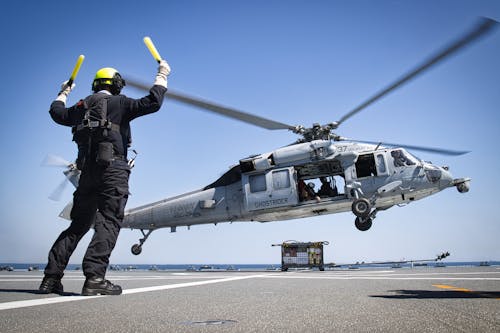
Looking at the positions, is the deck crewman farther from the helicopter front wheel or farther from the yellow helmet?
the helicopter front wheel

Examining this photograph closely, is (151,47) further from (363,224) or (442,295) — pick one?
(363,224)

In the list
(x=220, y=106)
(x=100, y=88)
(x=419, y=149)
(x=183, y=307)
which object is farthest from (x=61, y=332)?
(x=419, y=149)

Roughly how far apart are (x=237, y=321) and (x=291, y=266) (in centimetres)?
1681

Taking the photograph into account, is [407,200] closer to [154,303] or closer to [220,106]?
[220,106]

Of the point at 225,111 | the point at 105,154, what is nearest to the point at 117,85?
the point at 105,154

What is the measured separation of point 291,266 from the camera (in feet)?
60.4

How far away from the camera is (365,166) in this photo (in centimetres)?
1427

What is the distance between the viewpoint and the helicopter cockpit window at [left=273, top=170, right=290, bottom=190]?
14.4 meters

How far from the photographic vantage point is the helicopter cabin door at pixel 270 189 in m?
14.3

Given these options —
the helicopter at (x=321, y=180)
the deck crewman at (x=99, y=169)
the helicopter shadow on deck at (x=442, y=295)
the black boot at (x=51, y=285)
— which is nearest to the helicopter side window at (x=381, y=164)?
the helicopter at (x=321, y=180)

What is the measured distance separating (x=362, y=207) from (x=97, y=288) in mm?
11283

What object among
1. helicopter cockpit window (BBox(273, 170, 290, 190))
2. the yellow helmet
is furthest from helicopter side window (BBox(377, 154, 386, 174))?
the yellow helmet

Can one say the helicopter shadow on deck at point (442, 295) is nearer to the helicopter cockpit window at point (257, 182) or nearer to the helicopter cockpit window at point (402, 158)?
the helicopter cockpit window at point (402, 158)

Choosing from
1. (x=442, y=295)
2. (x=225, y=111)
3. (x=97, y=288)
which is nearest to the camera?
(x=442, y=295)
